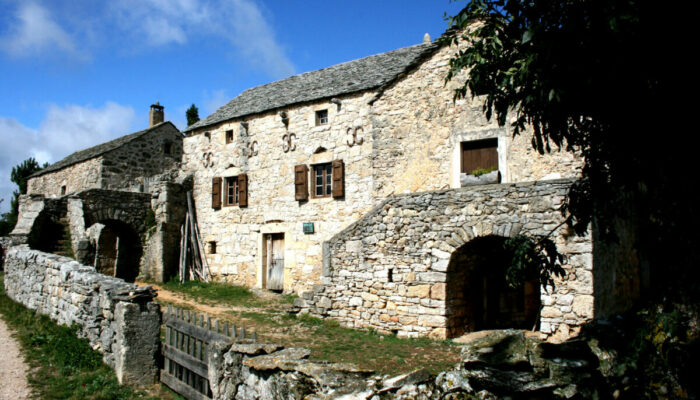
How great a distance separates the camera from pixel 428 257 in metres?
9.99

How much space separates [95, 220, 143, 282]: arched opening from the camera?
1814 cm

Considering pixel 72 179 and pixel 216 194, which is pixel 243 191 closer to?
pixel 216 194

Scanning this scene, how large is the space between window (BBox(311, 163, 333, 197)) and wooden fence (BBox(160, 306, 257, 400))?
867 centimetres

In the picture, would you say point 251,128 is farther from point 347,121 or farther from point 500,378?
point 500,378

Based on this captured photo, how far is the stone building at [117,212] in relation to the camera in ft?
52.2

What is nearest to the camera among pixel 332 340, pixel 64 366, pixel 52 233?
pixel 64 366

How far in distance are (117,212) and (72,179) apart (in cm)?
899

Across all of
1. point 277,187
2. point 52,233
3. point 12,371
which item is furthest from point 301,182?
point 12,371

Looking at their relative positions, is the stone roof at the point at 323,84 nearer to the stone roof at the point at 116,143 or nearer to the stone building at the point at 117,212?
the stone building at the point at 117,212

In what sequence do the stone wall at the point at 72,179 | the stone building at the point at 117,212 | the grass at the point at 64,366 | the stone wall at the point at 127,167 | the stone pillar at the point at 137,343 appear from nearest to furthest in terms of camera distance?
1. the grass at the point at 64,366
2. the stone pillar at the point at 137,343
3. the stone building at the point at 117,212
4. the stone wall at the point at 127,167
5. the stone wall at the point at 72,179

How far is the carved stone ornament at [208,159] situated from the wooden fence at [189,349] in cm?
1219

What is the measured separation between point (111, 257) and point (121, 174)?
22.5 feet

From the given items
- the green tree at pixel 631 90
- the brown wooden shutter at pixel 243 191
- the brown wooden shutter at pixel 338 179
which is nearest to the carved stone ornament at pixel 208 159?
the brown wooden shutter at pixel 243 191

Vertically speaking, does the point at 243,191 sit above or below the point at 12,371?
above
